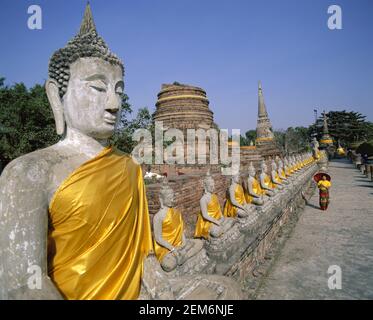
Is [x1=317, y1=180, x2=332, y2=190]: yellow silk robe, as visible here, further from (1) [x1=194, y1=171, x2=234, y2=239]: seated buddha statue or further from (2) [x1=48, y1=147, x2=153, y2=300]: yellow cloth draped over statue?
(2) [x1=48, y1=147, x2=153, y2=300]: yellow cloth draped over statue

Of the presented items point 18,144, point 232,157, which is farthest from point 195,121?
point 18,144

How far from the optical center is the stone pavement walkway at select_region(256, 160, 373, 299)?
465cm

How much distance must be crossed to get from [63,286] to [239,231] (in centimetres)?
391

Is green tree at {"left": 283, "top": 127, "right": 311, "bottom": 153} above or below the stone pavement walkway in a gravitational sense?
above

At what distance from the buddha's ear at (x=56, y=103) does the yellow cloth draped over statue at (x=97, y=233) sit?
0.31 m

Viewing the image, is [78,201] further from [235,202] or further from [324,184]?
[324,184]

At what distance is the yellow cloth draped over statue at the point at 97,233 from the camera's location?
1.56m

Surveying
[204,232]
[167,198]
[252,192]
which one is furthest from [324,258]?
[167,198]

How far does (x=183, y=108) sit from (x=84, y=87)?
1533cm

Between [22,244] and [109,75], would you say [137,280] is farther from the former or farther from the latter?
[109,75]

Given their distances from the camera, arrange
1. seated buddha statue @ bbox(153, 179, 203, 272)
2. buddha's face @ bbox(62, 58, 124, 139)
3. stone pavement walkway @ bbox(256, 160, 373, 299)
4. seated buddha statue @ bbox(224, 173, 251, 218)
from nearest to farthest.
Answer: buddha's face @ bbox(62, 58, 124, 139) → seated buddha statue @ bbox(153, 179, 203, 272) → stone pavement walkway @ bbox(256, 160, 373, 299) → seated buddha statue @ bbox(224, 173, 251, 218)

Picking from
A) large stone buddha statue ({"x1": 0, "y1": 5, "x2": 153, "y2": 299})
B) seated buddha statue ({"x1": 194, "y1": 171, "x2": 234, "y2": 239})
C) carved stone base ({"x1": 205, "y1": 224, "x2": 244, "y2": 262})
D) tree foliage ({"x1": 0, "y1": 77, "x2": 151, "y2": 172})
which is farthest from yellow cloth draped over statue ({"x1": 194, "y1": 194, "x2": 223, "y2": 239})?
tree foliage ({"x1": 0, "y1": 77, "x2": 151, "y2": 172})

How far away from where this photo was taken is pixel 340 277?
16.3ft

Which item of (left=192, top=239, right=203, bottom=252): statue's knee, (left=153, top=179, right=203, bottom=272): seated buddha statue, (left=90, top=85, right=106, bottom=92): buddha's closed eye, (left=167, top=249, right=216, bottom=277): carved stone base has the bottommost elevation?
(left=167, top=249, right=216, bottom=277): carved stone base
